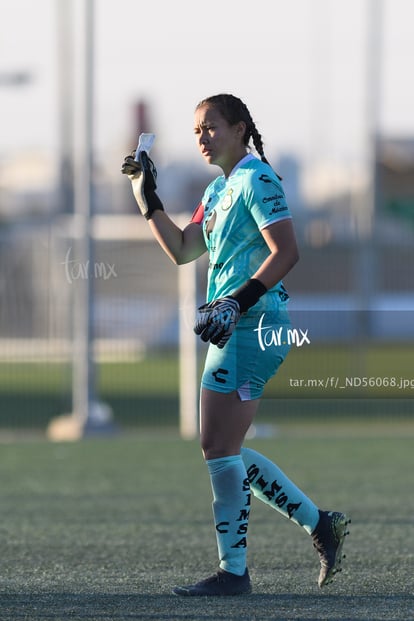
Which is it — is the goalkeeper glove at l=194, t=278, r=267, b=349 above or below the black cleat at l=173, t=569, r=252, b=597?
above

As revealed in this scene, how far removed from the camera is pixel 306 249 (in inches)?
985

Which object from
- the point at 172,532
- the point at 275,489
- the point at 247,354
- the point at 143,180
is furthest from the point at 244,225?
the point at 172,532

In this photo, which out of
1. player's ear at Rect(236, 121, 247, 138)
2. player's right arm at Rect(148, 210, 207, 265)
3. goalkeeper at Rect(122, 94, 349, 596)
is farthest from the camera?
player's right arm at Rect(148, 210, 207, 265)

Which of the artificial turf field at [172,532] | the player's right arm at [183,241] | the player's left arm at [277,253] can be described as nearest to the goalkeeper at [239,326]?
the player's left arm at [277,253]

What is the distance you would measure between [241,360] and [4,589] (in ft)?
4.76

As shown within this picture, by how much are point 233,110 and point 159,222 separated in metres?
0.61

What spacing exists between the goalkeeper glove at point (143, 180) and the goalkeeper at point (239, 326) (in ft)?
0.97

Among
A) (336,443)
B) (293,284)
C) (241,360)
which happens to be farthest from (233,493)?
(293,284)

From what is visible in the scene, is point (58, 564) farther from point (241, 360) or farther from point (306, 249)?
point (306, 249)

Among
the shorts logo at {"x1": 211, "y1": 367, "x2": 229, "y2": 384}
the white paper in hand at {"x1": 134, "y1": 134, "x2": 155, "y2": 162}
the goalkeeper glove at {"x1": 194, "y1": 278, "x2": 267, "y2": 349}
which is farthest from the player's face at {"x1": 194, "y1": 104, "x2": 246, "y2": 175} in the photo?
the shorts logo at {"x1": 211, "y1": 367, "x2": 229, "y2": 384}

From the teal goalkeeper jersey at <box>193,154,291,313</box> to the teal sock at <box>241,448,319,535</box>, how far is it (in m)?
0.67

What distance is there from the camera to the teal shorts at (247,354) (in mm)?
6074

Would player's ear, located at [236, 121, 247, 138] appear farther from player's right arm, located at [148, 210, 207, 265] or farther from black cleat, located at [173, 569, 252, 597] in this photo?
black cleat, located at [173, 569, 252, 597]

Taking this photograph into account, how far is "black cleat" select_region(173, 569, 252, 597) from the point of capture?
20.3ft
